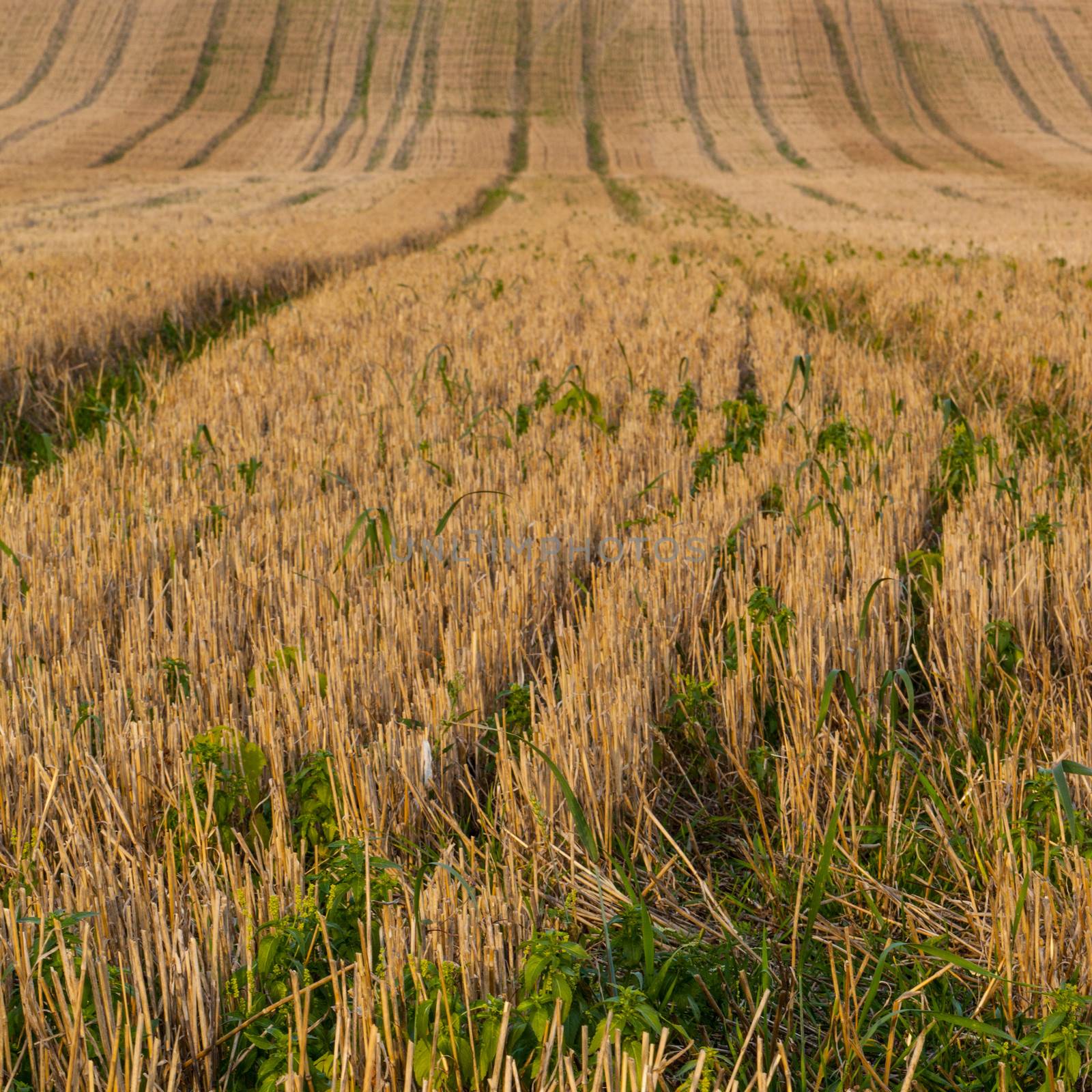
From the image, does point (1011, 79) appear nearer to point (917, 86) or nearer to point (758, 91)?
point (917, 86)

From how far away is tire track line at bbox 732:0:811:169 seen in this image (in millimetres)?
43906

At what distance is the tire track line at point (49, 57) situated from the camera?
4691cm

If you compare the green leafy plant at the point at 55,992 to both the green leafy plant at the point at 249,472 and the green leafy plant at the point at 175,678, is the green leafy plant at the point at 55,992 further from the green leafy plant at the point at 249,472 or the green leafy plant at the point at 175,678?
the green leafy plant at the point at 249,472

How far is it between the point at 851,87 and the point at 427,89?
73.0ft

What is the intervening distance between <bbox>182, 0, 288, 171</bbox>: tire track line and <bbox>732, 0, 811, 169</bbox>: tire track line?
2431 cm

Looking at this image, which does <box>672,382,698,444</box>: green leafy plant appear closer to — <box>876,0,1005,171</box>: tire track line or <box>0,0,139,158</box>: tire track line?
<box>0,0,139,158</box>: tire track line

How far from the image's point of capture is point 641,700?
7.98 ft

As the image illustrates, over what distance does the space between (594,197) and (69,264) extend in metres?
21.4

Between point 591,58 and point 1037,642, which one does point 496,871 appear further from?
point 591,58

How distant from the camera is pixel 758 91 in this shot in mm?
53094

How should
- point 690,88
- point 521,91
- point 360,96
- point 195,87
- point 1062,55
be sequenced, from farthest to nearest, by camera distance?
point 1062,55 → point 521,91 → point 690,88 → point 360,96 → point 195,87

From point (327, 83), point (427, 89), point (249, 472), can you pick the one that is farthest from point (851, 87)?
point (249, 472)

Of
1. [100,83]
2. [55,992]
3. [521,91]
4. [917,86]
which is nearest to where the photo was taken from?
[55,992]

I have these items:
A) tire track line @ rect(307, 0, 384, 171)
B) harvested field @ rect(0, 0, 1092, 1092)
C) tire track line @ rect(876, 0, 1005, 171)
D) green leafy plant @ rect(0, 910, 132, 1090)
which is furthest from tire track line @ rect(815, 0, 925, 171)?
green leafy plant @ rect(0, 910, 132, 1090)
